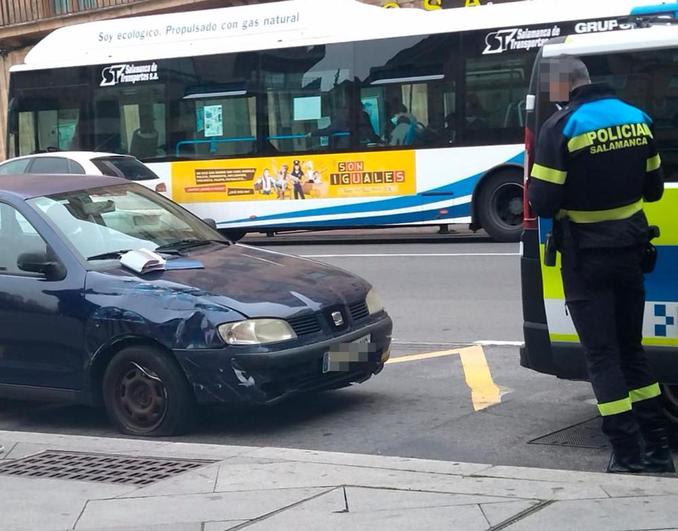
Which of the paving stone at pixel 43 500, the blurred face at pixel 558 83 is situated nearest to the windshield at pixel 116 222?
the paving stone at pixel 43 500

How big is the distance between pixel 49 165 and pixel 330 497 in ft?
39.8

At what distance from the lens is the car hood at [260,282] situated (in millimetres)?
6309

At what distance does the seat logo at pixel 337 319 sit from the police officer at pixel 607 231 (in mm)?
1719

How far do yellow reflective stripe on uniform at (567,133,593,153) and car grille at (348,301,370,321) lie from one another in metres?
2.11

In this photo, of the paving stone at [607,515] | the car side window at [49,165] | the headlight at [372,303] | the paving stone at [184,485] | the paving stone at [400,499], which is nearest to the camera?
the paving stone at [607,515]

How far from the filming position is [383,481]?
4953mm

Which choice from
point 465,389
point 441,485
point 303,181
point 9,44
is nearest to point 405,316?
point 465,389

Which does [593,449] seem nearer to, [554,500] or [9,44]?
[554,500]

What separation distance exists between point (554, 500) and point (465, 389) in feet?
9.33

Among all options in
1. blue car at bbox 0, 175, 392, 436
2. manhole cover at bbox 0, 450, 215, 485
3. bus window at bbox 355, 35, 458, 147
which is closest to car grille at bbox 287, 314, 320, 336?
blue car at bbox 0, 175, 392, 436

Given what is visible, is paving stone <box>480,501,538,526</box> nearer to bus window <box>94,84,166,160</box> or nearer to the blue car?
the blue car

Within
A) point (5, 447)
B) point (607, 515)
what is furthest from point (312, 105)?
point (607, 515)

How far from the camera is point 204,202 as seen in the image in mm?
17859

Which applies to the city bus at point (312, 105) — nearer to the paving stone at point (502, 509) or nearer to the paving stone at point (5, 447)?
the paving stone at point (5, 447)
